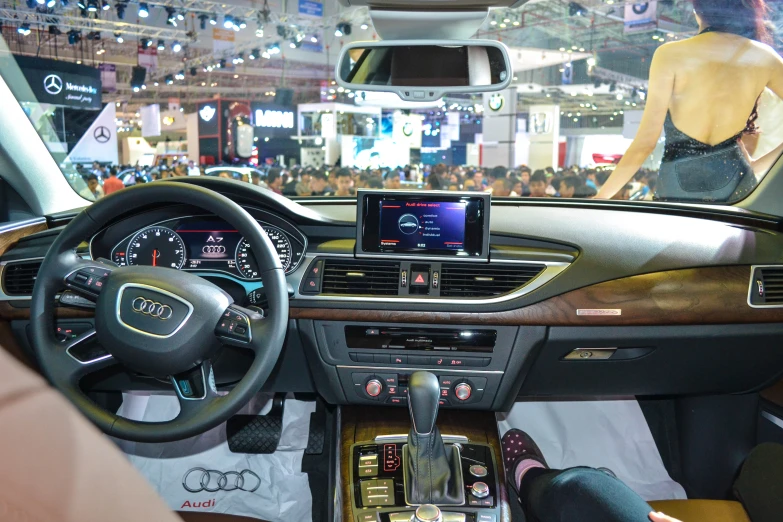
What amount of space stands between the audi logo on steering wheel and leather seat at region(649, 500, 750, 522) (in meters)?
1.67

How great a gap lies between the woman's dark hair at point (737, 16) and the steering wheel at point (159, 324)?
6.16 ft

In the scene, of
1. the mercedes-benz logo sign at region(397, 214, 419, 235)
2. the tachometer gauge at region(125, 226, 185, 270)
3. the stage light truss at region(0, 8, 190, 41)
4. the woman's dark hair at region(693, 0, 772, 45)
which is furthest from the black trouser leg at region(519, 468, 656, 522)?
the stage light truss at region(0, 8, 190, 41)

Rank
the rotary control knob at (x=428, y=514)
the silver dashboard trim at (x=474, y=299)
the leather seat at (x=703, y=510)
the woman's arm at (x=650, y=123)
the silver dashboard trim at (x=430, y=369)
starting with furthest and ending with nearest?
1. the woman's arm at (x=650, y=123)
2. the silver dashboard trim at (x=430, y=369)
3. the silver dashboard trim at (x=474, y=299)
4. the leather seat at (x=703, y=510)
5. the rotary control knob at (x=428, y=514)

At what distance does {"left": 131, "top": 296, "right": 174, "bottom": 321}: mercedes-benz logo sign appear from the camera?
1820 millimetres

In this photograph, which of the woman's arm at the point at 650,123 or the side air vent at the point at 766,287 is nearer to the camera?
the side air vent at the point at 766,287

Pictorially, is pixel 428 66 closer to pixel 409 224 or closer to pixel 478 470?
pixel 409 224

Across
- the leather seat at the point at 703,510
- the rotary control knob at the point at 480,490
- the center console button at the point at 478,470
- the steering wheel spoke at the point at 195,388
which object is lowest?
the leather seat at the point at 703,510

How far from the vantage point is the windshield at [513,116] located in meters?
2.67

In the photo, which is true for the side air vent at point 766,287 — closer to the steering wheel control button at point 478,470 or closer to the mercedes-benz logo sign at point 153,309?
the steering wheel control button at point 478,470

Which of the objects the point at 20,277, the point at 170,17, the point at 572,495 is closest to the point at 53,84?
the point at 20,277

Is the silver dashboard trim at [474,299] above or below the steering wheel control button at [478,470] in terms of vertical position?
above

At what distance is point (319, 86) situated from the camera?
9.61 feet

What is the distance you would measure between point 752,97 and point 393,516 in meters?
2.04

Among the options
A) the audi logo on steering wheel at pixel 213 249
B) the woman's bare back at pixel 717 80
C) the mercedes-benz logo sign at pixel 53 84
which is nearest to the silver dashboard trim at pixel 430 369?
the audi logo on steering wheel at pixel 213 249
